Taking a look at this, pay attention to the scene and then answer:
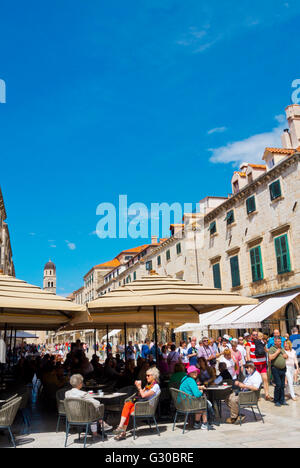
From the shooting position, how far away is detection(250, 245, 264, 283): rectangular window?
73.2 feet

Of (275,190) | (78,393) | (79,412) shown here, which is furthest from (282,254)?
(79,412)

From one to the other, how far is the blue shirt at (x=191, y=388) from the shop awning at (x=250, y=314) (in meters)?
9.93

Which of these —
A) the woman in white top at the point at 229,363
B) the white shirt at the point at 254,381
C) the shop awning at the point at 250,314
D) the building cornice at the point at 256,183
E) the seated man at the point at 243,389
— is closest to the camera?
the seated man at the point at 243,389

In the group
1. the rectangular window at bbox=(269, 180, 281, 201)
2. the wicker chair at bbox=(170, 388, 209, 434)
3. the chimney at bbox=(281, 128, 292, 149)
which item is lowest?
the wicker chair at bbox=(170, 388, 209, 434)

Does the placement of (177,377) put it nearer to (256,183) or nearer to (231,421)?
(231,421)

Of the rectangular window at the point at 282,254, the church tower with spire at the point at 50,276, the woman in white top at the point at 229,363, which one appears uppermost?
the church tower with spire at the point at 50,276

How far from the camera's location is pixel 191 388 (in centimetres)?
743

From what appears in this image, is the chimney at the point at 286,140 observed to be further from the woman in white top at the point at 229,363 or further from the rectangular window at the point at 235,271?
the woman in white top at the point at 229,363

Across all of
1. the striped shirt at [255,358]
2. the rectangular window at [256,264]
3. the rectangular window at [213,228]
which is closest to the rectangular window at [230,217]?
the rectangular window at [213,228]

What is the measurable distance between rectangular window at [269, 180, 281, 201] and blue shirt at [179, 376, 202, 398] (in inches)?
599

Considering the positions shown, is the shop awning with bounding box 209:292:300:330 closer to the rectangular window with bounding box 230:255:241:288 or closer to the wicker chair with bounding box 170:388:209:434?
the rectangular window with bounding box 230:255:241:288

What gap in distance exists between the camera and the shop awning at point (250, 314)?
57.3ft

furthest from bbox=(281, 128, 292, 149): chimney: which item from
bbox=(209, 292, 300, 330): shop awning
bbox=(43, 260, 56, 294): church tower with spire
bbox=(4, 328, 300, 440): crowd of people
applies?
bbox=(43, 260, 56, 294): church tower with spire

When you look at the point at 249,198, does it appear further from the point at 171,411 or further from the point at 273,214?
the point at 171,411
